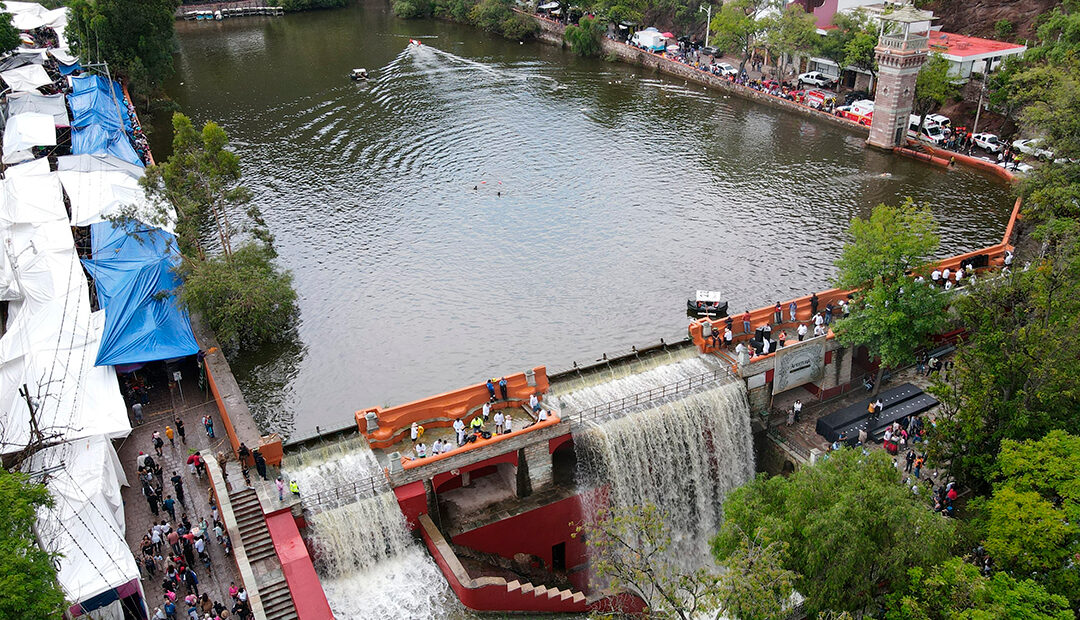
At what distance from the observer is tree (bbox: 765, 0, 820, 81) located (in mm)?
87750

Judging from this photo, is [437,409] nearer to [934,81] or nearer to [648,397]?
[648,397]

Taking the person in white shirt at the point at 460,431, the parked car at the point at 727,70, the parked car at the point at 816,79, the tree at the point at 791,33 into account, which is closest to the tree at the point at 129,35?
the parked car at the point at 727,70

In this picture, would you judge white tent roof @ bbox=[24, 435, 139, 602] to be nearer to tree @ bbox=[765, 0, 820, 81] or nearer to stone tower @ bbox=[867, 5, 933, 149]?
stone tower @ bbox=[867, 5, 933, 149]

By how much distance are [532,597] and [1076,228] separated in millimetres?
35854

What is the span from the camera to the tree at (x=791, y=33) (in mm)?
87750

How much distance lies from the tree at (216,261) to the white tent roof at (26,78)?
44.0 m

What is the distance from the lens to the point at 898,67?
236ft

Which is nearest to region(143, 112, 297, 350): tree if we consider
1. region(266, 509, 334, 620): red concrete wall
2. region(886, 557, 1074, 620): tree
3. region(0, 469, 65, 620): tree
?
region(266, 509, 334, 620): red concrete wall

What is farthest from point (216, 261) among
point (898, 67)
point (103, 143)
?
point (898, 67)

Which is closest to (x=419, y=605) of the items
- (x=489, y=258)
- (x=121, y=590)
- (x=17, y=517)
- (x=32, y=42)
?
(x=121, y=590)

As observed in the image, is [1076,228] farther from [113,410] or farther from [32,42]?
[32,42]

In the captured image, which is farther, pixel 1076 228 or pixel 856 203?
pixel 856 203

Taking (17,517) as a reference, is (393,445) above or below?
below

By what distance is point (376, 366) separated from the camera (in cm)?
4981
